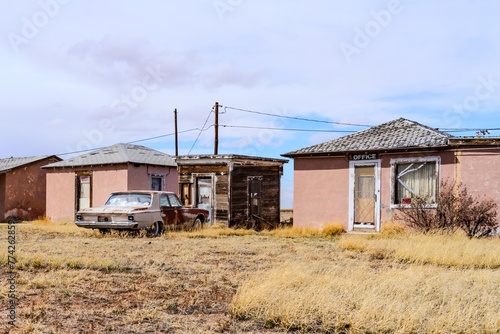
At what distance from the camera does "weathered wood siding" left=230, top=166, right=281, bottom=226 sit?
2000 centimetres

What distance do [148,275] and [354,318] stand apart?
4.00m

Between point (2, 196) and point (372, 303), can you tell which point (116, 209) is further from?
point (2, 196)

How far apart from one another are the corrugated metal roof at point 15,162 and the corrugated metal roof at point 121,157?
351cm

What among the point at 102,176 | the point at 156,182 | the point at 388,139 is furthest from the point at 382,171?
the point at 102,176

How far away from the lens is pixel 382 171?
16828 millimetres

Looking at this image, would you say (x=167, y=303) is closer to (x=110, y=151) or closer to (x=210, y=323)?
(x=210, y=323)

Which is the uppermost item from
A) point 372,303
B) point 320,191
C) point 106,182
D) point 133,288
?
point 106,182

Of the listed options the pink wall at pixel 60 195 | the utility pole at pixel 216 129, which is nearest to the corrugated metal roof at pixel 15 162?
the pink wall at pixel 60 195

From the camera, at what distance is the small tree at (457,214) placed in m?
14.6

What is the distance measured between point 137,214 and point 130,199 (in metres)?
1.24

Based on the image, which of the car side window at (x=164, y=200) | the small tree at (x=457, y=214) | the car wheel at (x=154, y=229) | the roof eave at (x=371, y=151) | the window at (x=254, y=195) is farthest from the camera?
the window at (x=254, y=195)

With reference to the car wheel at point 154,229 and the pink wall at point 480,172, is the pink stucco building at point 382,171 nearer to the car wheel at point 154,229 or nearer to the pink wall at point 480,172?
the pink wall at point 480,172

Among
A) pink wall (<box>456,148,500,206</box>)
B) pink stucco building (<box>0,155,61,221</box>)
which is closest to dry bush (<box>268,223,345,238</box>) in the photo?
pink wall (<box>456,148,500,206</box>)

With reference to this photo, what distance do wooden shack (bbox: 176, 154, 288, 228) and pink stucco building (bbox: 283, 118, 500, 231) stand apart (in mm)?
2429
